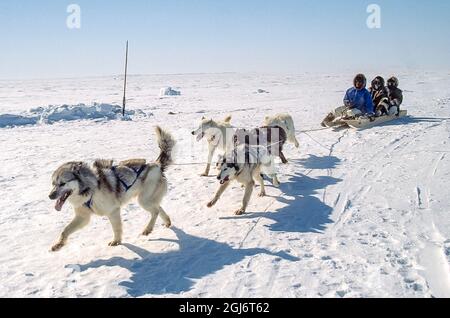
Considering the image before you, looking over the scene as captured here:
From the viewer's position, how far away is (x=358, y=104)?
12031 mm

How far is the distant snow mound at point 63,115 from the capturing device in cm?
1497

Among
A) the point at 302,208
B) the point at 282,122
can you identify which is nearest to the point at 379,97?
the point at 282,122

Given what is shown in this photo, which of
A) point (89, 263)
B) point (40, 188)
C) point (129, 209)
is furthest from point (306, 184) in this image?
point (40, 188)

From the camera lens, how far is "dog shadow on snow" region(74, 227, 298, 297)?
12.2ft

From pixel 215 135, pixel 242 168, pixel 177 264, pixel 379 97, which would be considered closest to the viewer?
pixel 177 264

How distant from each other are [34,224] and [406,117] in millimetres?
Answer: 11327

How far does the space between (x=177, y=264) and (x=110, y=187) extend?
43.0 inches

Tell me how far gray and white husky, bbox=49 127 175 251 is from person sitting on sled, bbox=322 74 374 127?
7.81 metres

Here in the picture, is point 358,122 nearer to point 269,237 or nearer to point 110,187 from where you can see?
point 269,237

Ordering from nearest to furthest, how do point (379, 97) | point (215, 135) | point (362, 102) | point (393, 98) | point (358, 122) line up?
point (215, 135)
point (358, 122)
point (362, 102)
point (379, 97)
point (393, 98)

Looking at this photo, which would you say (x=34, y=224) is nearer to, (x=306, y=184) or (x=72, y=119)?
(x=306, y=184)

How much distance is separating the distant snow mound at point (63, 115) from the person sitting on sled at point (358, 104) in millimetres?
8245

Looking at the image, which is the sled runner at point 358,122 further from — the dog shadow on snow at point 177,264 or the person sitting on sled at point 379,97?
the dog shadow on snow at point 177,264

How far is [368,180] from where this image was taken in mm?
6816
